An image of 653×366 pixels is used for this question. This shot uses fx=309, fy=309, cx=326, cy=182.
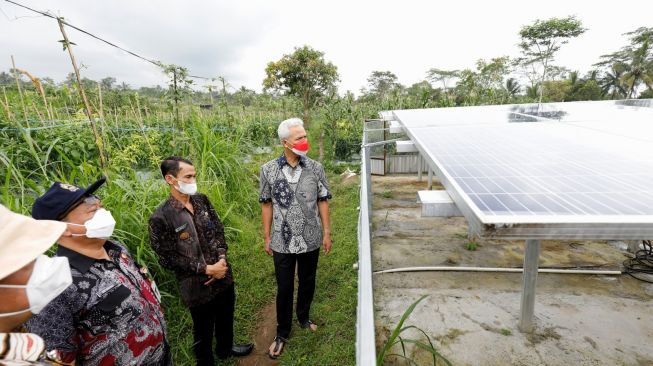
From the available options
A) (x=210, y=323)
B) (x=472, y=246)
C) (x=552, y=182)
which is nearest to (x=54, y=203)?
(x=210, y=323)

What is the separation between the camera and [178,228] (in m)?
2.17

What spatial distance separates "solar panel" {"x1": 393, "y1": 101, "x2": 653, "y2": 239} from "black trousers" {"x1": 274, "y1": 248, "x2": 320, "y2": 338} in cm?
141

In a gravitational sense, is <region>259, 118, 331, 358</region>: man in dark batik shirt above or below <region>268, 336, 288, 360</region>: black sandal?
above

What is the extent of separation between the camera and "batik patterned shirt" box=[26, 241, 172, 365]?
4.39 ft

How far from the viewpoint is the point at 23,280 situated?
0.93 metres

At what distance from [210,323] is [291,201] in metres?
1.16

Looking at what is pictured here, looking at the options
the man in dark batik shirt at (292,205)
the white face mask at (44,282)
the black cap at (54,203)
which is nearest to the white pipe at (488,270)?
the man in dark batik shirt at (292,205)

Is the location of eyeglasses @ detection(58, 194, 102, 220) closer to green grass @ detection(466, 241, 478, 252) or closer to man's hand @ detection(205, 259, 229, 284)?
man's hand @ detection(205, 259, 229, 284)

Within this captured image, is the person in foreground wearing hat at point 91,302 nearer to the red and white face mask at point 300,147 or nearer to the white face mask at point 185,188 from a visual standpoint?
the white face mask at point 185,188

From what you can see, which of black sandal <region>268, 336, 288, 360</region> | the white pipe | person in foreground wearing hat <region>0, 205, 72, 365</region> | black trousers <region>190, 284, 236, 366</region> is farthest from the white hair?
the white pipe

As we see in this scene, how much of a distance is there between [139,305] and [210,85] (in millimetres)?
5054

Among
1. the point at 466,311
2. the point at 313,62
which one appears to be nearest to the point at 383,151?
the point at 466,311

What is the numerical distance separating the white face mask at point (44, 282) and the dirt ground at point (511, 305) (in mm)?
2492

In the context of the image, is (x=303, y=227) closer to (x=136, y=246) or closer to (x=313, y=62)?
(x=136, y=246)
